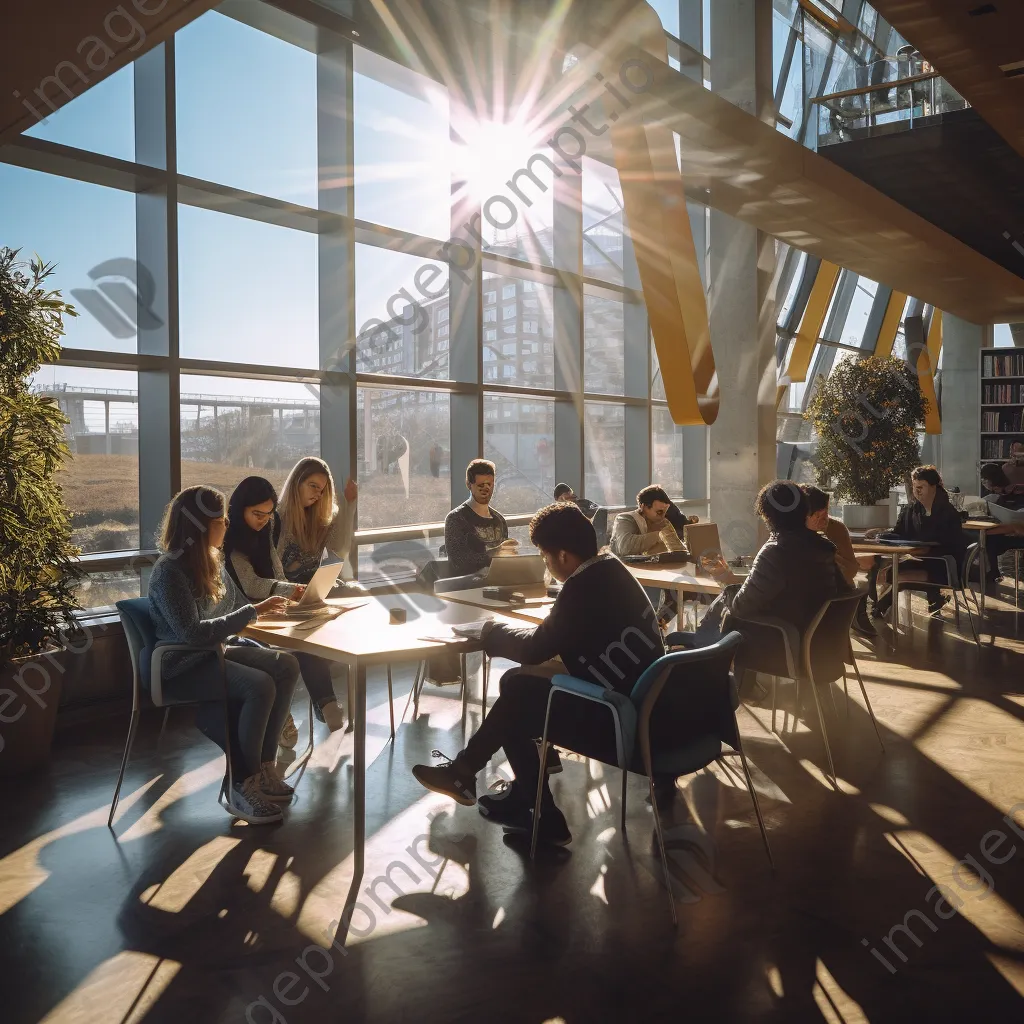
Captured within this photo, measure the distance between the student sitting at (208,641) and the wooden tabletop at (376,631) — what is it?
0.18 meters

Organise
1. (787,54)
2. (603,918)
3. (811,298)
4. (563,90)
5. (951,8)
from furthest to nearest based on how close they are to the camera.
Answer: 1. (811,298)
2. (787,54)
3. (563,90)
4. (951,8)
5. (603,918)

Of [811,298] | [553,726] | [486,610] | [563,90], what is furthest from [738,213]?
[553,726]

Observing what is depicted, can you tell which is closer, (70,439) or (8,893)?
(8,893)

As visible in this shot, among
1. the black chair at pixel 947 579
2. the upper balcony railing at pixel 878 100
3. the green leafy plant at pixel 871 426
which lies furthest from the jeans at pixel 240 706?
the green leafy plant at pixel 871 426

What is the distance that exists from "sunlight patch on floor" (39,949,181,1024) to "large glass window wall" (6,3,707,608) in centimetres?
329

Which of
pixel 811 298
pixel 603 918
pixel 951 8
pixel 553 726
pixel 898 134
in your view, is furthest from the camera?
pixel 811 298

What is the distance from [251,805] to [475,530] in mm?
2634

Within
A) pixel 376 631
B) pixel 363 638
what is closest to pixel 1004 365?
pixel 376 631

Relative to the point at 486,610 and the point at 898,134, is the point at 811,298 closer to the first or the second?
the point at 898,134

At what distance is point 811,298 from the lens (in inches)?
521

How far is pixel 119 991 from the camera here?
2410mm

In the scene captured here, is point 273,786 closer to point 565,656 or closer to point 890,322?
point 565,656

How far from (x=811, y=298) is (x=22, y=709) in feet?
39.8

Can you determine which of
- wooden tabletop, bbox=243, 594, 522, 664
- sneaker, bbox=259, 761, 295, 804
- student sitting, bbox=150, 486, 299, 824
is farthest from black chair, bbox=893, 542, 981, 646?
student sitting, bbox=150, 486, 299, 824
